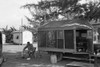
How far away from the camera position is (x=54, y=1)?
11469 millimetres

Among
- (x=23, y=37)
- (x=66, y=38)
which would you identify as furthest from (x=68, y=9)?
(x=23, y=37)

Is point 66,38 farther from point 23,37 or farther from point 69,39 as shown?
point 23,37

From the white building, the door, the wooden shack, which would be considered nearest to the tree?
the wooden shack

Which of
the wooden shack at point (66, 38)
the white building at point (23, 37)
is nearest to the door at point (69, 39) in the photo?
the wooden shack at point (66, 38)

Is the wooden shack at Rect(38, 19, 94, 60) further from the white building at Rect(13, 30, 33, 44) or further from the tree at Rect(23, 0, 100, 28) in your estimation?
the white building at Rect(13, 30, 33, 44)

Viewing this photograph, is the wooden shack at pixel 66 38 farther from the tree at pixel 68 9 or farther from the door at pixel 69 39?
the tree at pixel 68 9

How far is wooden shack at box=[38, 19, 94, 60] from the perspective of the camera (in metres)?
7.46

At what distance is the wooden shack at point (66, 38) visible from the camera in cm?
746

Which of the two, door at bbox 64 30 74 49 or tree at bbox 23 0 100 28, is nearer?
door at bbox 64 30 74 49

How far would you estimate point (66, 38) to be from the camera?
7.71 metres

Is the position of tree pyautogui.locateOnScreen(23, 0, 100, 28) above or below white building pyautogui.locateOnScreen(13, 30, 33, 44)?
above

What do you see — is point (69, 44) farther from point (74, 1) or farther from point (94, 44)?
point (74, 1)

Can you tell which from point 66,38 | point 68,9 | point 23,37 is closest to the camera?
point 66,38

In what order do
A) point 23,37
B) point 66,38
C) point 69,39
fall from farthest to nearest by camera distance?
point 23,37, point 66,38, point 69,39
